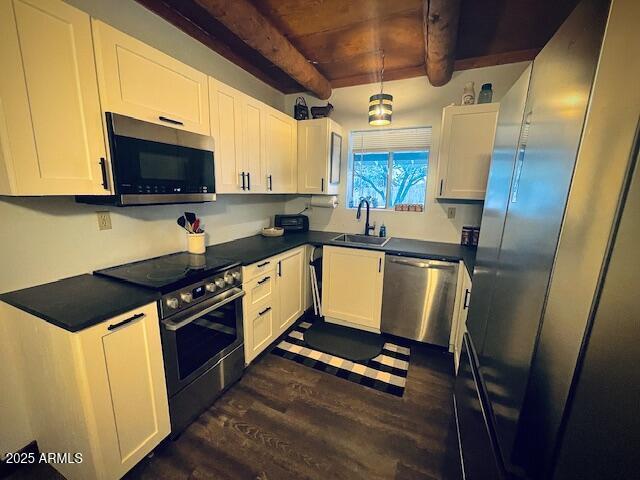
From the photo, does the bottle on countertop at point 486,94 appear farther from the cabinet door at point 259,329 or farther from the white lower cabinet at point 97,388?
the white lower cabinet at point 97,388

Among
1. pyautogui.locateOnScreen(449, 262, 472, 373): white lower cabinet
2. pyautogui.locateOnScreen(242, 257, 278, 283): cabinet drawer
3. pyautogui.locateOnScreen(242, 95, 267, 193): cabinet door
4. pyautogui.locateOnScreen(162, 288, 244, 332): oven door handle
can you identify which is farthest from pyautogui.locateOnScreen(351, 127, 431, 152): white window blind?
pyautogui.locateOnScreen(162, 288, 244, 332): oven door handle

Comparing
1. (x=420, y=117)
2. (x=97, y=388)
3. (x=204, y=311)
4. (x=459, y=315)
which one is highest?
(x=420, y=117)

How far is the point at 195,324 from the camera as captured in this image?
158 cm

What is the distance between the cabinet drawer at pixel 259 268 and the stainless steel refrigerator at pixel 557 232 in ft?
5.03

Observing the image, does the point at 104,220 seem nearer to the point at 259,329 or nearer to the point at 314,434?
the point at 259,329

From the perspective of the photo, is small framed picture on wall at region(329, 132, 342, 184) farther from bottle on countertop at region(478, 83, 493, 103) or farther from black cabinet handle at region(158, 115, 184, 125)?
black cabinet handle at region(158, 115, 184, 125)

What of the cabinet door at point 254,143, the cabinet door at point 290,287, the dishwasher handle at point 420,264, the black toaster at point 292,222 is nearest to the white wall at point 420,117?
the black toaster at point 292,222

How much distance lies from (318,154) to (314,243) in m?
0.99

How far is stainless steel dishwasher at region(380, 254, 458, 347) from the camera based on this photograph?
90.6 inches

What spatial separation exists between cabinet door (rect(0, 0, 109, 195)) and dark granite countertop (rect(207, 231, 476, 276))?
1.04 m

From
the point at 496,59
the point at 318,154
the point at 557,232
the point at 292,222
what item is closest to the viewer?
the point at 557,232

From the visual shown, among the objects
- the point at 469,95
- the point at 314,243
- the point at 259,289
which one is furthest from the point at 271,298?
the point at 469,95

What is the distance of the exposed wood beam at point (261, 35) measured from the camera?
1.61 metres

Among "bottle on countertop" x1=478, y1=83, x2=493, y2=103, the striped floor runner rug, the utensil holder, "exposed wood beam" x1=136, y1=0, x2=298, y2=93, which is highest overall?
"exposed wood beam" x1=136, y1=0, x2=298, y2=93
